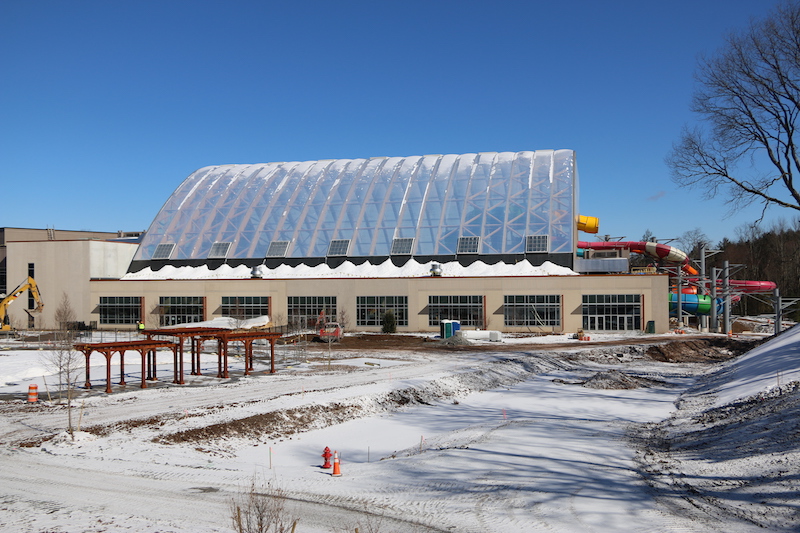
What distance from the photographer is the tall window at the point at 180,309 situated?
69688 millimetres

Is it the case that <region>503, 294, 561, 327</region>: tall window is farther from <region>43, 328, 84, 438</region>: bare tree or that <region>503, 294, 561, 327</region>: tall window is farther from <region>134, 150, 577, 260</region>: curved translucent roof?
<region>43, 328, 84, 438</region>: bare tree

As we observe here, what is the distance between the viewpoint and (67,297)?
71.4m

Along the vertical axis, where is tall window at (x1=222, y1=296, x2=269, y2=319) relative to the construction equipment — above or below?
above


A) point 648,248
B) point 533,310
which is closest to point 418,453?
point 533,310

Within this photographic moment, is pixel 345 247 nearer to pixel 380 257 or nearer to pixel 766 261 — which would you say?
pixel 380 257

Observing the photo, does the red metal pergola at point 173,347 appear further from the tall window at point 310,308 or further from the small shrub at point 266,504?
the tall window at point 310,308

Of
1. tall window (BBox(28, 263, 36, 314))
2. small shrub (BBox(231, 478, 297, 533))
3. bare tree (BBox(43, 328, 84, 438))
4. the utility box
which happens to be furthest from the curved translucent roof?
small shrub (BBox(231, 478, 297, 533))

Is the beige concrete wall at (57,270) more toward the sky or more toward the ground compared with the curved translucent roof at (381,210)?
more toward the ground

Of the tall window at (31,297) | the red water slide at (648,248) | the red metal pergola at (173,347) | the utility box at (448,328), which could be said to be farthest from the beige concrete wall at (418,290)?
the red metal pergola at (173,347)

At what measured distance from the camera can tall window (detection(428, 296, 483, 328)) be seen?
6334cm

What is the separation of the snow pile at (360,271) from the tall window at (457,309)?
2532mm

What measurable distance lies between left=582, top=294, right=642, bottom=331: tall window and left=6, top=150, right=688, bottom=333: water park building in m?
0.09

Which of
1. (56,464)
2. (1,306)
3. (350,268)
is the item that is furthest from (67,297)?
(56,464)

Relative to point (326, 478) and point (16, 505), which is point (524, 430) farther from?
point (16, 505)
